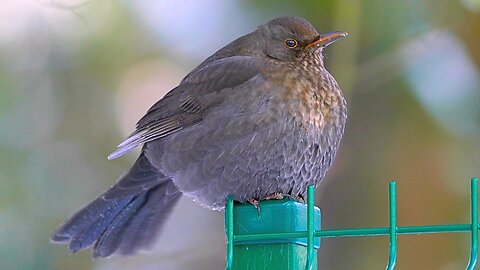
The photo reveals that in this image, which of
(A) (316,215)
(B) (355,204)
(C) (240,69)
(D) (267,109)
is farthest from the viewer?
(B) (355,204)

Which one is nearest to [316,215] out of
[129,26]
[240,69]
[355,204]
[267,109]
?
[267,109]

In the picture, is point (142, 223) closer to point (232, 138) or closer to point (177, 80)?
point (232, 138)

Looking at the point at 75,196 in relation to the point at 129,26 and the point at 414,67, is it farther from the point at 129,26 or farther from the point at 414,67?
the point at 414,67

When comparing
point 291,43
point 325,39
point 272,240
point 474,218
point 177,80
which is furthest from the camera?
point 177,80

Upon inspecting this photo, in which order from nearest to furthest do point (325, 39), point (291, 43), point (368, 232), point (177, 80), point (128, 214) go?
point (368, 232) → point (325, 39) → point (291, 43) → point (128, 214) → point (177, 80)

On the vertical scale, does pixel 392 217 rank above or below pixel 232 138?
below

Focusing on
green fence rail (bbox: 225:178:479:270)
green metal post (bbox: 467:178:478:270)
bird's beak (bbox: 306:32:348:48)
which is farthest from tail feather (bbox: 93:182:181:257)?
green metal post (bbox: 467:178:478:270)

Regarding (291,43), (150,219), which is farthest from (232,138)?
(150,219)

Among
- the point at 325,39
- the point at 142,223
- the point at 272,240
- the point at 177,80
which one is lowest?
the point at 272,240
